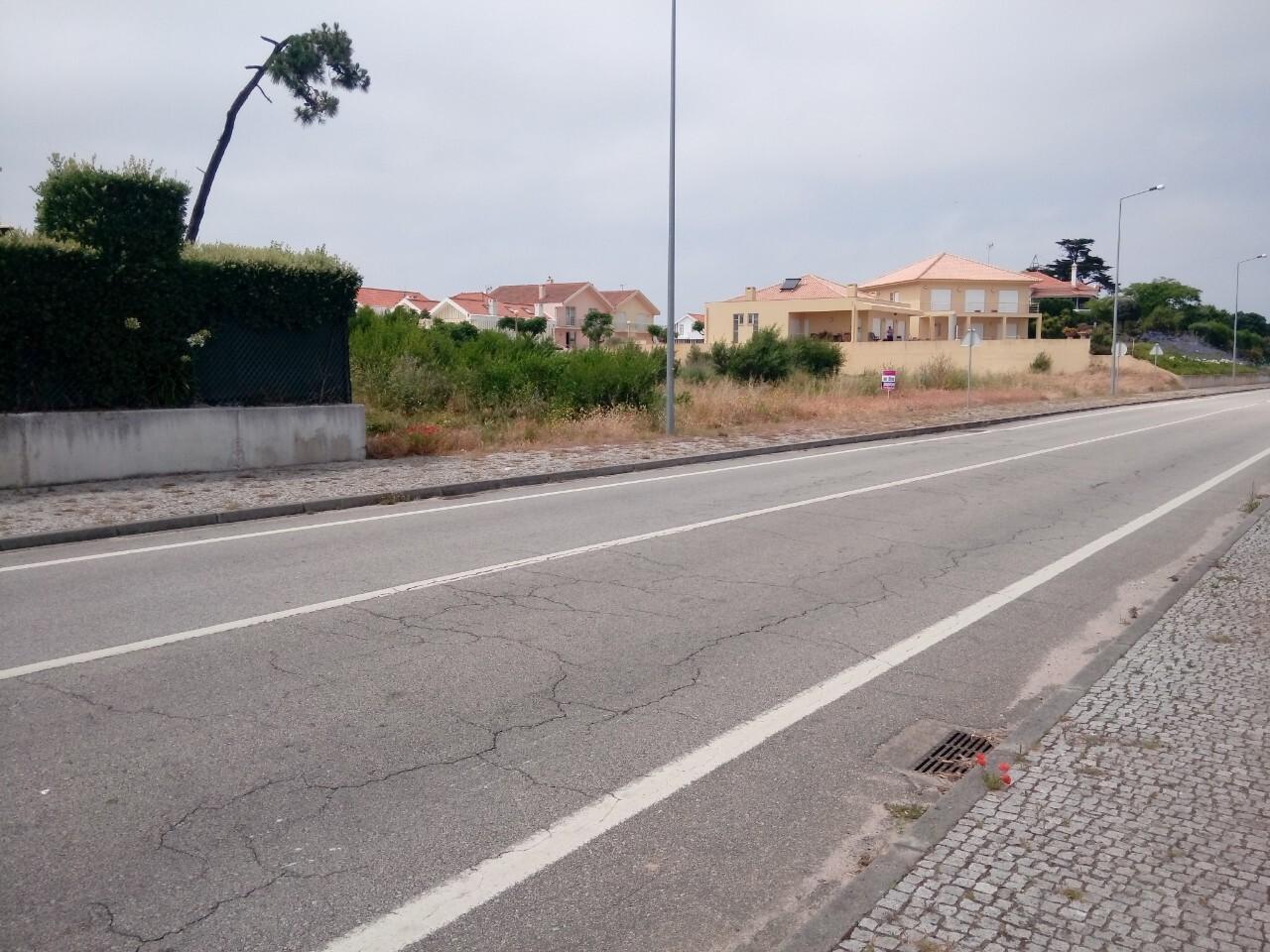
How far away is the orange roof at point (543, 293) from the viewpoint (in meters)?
101

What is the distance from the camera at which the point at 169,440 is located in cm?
1420

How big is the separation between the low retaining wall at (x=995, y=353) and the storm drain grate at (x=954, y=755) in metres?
56.6

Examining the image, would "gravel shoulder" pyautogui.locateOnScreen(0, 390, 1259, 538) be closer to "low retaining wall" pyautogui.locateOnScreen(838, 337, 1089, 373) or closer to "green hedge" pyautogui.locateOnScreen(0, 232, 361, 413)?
"green hedge" pyautogui.locateOnScreen(0, 232, 361, 413)

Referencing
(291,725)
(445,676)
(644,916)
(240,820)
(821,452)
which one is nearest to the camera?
(644,916)

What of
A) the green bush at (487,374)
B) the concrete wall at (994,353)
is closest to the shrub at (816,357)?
the concrete wall at (994,353)

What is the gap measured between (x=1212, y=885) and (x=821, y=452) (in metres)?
16.7

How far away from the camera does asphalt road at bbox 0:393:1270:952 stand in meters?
3.62

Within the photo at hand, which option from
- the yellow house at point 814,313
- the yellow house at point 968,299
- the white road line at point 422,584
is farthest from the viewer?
the yellow house at point 968,299

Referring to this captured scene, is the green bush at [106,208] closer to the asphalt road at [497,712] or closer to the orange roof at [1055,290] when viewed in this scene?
the asphalt road at [497,712]

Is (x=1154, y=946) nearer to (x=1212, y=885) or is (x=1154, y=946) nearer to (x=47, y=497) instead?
(x=1212, y=885)

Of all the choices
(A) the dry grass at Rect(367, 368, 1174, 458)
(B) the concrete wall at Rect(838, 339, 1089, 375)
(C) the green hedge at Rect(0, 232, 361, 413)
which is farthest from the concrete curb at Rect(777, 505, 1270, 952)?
(B) the concrete wall at Rect(838, 339, 1089, 375)

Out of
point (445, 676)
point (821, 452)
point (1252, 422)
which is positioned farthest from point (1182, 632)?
point (1252, 422)

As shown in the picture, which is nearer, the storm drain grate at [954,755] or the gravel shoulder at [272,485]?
the storm drain grate at [954,755]

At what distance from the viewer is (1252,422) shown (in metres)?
29.6
